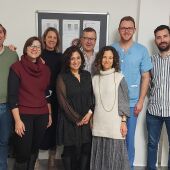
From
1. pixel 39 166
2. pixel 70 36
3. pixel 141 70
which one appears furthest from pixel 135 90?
pixel 39 166

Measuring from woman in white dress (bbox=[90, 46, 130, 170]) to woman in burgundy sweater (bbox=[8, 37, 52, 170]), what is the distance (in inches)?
18.8

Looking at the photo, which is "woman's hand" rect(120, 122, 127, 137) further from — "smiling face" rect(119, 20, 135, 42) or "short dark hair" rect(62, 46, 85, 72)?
"smiling face" rect(119, 20, 135, 42)

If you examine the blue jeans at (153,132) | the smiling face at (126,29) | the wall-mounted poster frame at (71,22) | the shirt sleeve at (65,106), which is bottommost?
the blue jeans at (153,132)

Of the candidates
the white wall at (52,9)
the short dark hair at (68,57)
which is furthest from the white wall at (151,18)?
the short dark hair at (68,57)

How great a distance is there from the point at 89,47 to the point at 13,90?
863mm

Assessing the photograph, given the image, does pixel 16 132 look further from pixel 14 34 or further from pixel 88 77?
pixel 14 34

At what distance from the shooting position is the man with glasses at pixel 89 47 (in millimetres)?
2682

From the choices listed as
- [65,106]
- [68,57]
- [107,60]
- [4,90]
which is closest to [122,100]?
[107,60]

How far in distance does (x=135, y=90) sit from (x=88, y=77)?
549mm

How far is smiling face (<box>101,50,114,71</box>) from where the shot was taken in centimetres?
244

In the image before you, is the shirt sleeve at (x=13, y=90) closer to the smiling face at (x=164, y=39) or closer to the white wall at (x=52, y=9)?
the white wall at (x=52, y=9)

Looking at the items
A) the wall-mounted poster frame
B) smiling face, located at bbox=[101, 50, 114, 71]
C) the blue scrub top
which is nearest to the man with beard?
the blue scrub top

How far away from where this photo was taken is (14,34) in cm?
318

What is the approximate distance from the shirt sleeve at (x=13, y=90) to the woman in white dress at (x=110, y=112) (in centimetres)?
68
